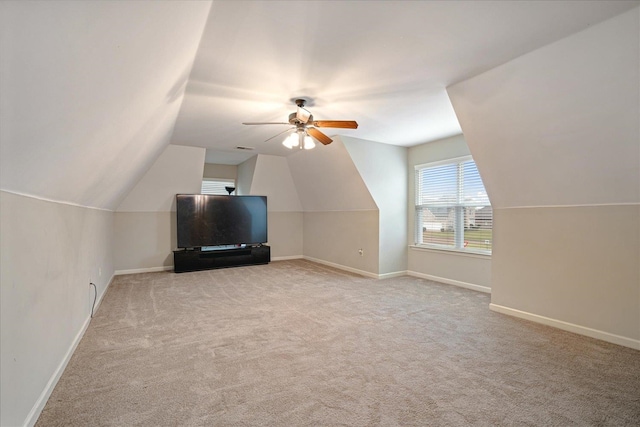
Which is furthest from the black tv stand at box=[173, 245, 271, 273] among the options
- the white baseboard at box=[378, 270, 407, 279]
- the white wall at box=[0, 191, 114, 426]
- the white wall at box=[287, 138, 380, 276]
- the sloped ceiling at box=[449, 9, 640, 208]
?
the sloped ceiling at box=[449, 9, 640, 208]

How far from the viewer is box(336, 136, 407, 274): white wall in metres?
5.18

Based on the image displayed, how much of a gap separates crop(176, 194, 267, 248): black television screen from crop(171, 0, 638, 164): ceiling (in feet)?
8.71

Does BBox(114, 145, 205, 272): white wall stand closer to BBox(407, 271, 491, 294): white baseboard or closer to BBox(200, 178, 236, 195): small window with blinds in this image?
BBox(200, 178, 236, 195): small window with blinds

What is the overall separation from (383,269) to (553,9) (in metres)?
4.23

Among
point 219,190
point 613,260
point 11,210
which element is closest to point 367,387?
point 11,210

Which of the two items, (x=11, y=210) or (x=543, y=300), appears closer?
(x=11, y=210)

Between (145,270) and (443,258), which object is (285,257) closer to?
(145,270)

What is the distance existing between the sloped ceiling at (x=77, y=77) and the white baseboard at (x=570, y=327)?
13.6 feet

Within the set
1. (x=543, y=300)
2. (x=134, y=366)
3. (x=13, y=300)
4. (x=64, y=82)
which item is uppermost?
(x=64, y=82)

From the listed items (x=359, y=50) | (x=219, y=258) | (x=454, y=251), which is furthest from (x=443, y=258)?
(x=219, y=258)

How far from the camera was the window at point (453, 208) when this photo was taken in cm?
456

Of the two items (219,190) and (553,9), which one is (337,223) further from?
(553,9)

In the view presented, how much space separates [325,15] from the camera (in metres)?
1.91

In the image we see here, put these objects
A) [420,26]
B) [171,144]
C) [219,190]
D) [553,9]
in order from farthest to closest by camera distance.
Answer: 1. [219,190]
2. [171,144]
3. [420,26]
4. [553,9]
